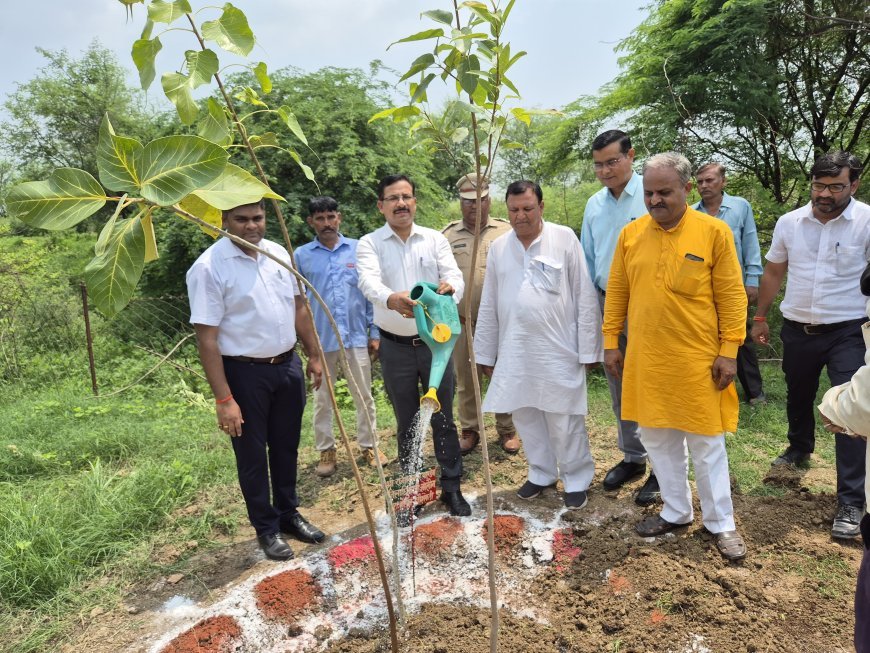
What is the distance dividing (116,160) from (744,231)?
4362 mm

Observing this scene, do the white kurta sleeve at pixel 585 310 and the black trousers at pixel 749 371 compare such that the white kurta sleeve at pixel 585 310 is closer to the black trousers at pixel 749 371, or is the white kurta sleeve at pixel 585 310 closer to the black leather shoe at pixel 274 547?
the black leather shoe at pixel 274 547

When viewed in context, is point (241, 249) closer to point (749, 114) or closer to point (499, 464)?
point (499, 464)

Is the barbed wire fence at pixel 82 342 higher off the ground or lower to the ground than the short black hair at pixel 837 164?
lower

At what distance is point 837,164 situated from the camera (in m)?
2.95

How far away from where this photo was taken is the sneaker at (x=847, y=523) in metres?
2.83

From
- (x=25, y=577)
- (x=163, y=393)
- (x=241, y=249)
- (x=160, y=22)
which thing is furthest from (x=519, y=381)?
(x=163, y=393)

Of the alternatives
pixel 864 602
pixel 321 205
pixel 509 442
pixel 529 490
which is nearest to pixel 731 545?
pixel 529 490

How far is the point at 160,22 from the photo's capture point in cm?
134

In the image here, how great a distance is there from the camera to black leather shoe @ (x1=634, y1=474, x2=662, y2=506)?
10.7ft

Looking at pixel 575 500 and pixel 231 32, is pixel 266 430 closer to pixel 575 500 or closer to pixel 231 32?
pixel 575 500

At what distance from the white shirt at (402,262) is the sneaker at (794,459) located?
7.80 ft

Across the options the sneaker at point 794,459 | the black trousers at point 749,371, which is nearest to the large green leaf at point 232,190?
the sneaker at point 794,459

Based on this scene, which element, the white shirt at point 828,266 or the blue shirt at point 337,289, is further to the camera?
the blue shirt at point 337,289

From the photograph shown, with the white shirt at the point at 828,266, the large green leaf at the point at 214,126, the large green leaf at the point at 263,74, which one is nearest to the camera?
the large green leaf at the point at 214,126
